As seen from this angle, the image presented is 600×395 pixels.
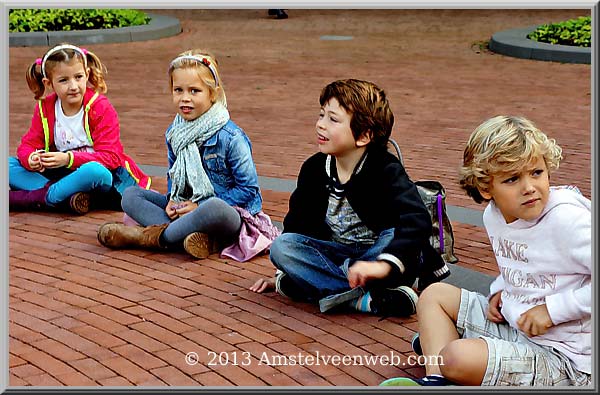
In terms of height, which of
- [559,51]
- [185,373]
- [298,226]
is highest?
[559,51]

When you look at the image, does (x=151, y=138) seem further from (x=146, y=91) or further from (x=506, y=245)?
(x=506, y=245)

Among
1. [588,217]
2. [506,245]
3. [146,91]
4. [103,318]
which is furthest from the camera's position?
[146,91]

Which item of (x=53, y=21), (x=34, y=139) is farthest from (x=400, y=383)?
(x=53, y=21)

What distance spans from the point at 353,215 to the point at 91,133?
Result: 98.5 inches

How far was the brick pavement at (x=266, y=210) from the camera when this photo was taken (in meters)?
4.13

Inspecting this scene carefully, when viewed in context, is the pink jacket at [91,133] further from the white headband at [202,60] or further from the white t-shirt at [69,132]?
the white headband at [202,60]

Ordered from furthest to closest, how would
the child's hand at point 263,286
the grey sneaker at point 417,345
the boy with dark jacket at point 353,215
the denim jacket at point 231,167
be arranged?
the denim jacket at point 231,167, the child's hand at point 263,286, the boy with dark jacket at point 353,215, the grey sneaker at point 417,345

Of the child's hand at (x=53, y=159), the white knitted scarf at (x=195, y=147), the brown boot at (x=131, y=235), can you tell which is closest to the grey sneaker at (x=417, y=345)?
the white knitted scarf at (x=195, y=147)

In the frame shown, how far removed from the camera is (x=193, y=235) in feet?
17.9

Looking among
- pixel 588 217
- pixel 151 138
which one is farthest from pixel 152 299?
pixel 151 138

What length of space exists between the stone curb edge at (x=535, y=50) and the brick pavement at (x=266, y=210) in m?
0.20

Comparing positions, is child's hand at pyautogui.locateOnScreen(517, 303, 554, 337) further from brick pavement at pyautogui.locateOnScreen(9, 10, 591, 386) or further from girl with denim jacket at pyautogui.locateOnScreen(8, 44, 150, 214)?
girl with denim jacket at pyautogui.locateOnScreen(8, 44, 150, 214)

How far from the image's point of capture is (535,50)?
13.1 metres

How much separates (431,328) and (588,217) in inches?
29.8
